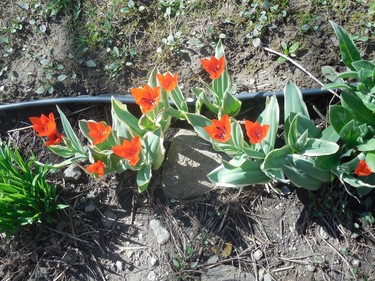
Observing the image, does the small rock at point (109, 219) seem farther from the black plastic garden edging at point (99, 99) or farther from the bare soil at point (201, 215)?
the black plastic garden edging at point (99, 99)

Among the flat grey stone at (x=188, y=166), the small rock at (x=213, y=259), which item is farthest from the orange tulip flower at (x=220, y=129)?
the small rock at (x=213, y=259)

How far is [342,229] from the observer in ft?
7.14

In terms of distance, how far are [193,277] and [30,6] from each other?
5.63ft

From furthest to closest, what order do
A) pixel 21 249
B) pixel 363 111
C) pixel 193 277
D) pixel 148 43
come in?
1. pixel 148 43
2. pixel 21 249
3. pixel 193 277
4. pixel 363 111

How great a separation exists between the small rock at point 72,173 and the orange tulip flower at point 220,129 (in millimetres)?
773

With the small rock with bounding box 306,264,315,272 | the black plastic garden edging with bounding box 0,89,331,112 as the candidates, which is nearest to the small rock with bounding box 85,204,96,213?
the black plastic garden edging with bounding box 0,89,331,112

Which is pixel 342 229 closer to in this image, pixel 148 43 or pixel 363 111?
pixel 363 111

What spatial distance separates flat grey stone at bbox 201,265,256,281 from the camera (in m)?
2.18

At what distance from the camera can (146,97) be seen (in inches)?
83.6

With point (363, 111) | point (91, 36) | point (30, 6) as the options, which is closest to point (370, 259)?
point (363, 111)

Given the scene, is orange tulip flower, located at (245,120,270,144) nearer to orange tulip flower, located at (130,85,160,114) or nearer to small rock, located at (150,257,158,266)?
orange tulip flower, located at (130,85,160,114)

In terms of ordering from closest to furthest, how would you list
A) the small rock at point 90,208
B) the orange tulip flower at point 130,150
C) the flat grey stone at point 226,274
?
the orange tulip flower at point 130,150
the flat grey stone at point 226,274
the small rock at point 90,208

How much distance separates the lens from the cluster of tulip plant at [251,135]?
200 centimetres

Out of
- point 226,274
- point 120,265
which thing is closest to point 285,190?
point 226,274
